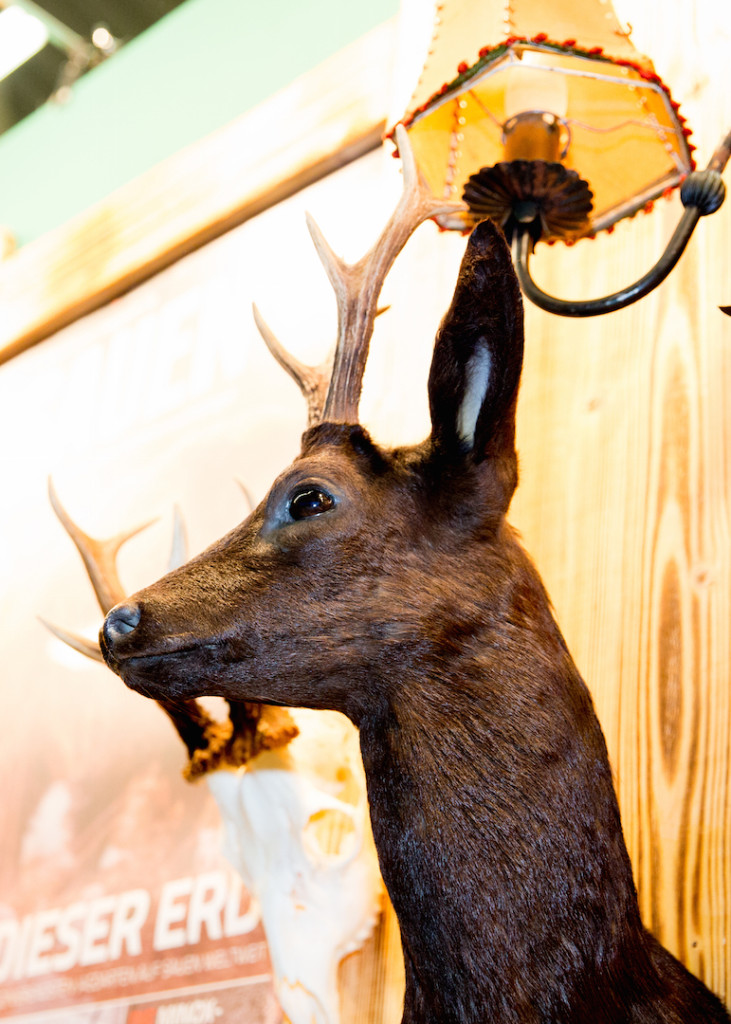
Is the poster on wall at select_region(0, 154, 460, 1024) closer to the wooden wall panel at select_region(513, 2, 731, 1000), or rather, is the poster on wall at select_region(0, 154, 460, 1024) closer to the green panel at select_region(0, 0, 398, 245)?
the wooden wall panel at select_region(513, 2, 731, 1000)

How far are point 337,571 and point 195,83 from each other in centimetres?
198

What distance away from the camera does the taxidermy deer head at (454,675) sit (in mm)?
762

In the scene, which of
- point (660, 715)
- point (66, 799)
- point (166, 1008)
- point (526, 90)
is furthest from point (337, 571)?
point (66, 799)

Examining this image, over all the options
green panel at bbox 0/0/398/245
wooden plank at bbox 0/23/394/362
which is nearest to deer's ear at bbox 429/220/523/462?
wooden plank at bbox 0/23/394/362

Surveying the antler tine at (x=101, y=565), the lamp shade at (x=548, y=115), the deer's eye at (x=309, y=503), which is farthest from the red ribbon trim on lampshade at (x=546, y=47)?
the antler tine at (x=101, y=565)

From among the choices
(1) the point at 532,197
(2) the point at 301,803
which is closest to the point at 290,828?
(2) the point at 301,803

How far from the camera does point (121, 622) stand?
32.3 inches

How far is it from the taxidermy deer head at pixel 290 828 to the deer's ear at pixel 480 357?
45 centimetres

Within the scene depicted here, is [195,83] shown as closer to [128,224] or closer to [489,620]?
[128,224]

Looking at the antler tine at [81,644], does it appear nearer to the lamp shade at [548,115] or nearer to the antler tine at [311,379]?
the antler tine at [311,379]

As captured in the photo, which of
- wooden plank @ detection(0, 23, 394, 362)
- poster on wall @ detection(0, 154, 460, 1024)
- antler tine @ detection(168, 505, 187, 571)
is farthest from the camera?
wooden plank @ detection(0, 23, 394, 362)

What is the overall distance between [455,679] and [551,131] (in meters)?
0.66

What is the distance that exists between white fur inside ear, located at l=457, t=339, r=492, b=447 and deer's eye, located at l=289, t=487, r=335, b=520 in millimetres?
133

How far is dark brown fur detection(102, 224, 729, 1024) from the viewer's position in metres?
0.76
